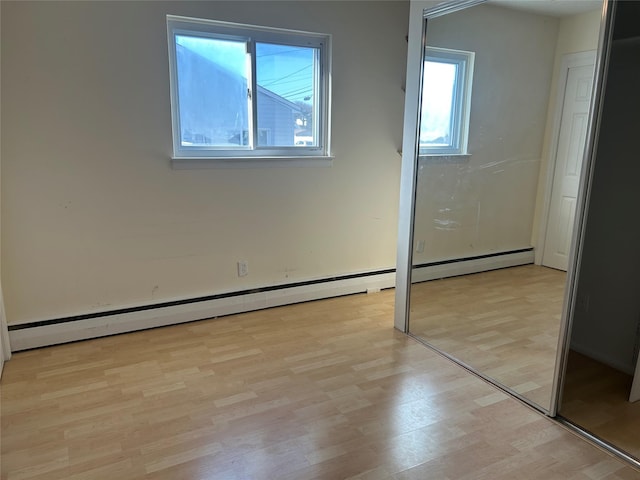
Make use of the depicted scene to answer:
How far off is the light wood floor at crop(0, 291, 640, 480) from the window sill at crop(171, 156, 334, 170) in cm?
120

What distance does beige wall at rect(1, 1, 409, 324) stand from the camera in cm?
269

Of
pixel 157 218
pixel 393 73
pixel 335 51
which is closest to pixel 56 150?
pixel 157 218

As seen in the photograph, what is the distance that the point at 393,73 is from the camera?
3.77m

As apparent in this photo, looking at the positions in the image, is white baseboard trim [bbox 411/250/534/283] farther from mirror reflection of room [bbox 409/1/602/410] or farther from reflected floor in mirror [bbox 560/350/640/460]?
reflected floor in mirror [bbox 560/350/640/460]

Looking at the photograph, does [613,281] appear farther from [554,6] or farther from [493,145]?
[554,6]

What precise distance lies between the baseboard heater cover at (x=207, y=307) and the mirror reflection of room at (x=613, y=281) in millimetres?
432

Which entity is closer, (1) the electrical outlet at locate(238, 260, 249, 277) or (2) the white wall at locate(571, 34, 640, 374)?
(2) the white wall at locate(571, 34, 640, 374)

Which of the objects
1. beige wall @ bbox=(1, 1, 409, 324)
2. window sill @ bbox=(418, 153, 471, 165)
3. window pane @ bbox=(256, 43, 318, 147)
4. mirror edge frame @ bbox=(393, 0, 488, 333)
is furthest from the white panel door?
window pane @ bbox=(256, 43, 318, 147)

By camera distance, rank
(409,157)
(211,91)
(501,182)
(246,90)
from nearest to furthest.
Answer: (501,182) < (409,157) < (211,91) < (246,90)

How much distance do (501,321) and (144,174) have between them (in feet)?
8.38

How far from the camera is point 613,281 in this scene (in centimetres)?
234

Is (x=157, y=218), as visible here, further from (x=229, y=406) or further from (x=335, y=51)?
(x=335, y=51)

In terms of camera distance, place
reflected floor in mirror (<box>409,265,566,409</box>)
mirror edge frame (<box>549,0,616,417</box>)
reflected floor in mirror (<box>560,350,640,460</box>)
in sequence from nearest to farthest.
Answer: mirror edge frame (<box>549,0,616,417</box>) < reflected floor in mirror (<box>560,350,640,460</box>) < reflected floor in mirror (<box>409,265,566,409</box>)

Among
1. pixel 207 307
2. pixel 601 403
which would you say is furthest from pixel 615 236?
pixel 207 307
